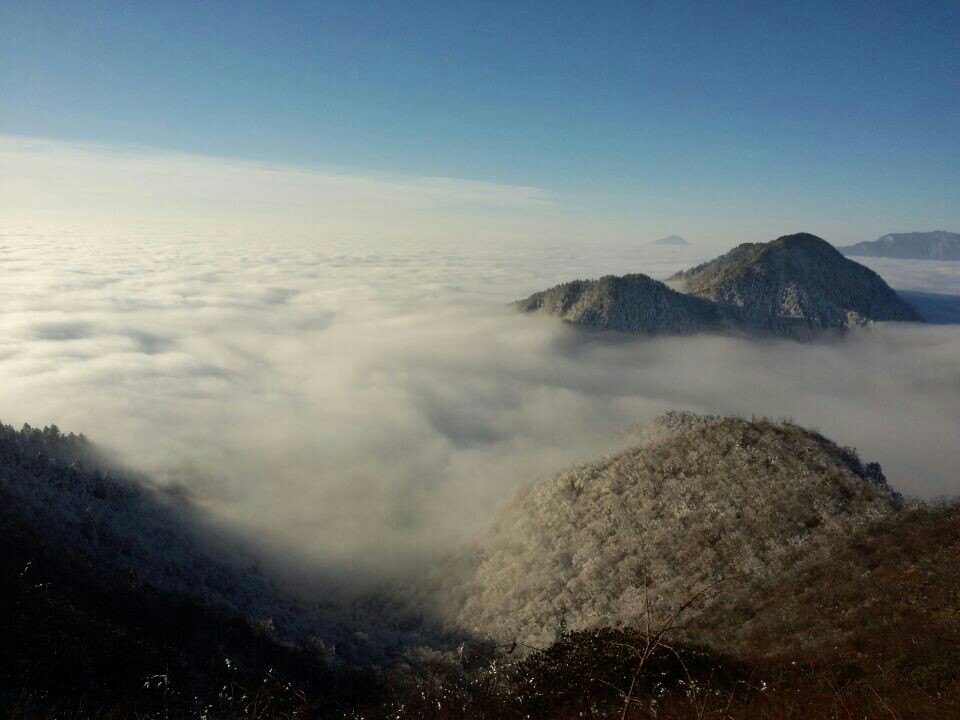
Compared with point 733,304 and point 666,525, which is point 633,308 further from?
point 666,525

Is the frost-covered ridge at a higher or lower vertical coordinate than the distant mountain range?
lower

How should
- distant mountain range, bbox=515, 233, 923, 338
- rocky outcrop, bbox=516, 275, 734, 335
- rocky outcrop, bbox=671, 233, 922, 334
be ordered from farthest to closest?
rocky outcrop, bbox=671, 233, 922, 334 → distant mountain range, bbox=515, 233, 923, 338 → rocky outcrop, bbox=516, 275, 734, 335

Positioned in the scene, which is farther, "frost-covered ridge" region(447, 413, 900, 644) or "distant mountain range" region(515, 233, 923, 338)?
"distant mountain range" region(515, 233, 923, 338)

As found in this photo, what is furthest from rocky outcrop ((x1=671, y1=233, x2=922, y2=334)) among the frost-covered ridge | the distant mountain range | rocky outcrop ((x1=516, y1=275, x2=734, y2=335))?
the frost-covered ridge

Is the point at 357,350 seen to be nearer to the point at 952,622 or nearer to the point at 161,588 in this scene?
the point at 161,588

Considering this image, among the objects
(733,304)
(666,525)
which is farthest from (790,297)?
(666,525)

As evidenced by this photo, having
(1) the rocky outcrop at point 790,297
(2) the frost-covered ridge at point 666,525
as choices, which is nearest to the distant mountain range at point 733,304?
(1) the rocky outcrop at point 790,297

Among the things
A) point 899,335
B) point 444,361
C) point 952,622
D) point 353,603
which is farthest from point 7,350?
point 899,335

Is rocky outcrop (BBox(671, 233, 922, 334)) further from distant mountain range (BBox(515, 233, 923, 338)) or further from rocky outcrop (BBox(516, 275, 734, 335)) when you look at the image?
rocky outcrop (BBox(516, 275, 734, 335))
